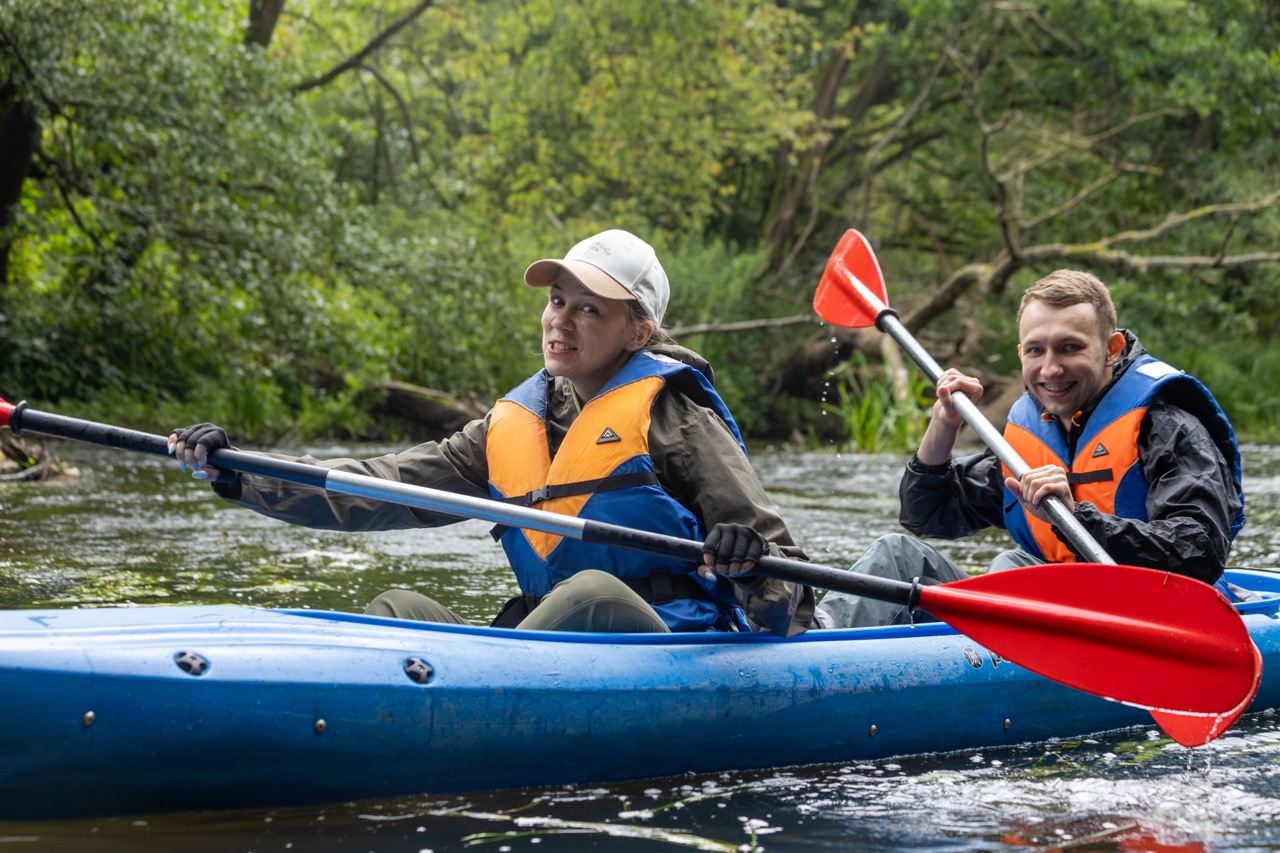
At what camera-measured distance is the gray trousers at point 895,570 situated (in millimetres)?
2662

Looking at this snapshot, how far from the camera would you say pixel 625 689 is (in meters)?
2.10

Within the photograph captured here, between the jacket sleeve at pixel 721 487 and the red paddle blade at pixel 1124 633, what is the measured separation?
0.25 meters

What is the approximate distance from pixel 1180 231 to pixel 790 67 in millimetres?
4199

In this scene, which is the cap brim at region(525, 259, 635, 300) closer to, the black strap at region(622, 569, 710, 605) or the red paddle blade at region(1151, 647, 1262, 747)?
the black strap at region(622, 569, 710, 605)

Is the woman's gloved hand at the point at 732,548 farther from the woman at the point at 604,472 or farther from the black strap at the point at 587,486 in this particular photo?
the black strap at the point at 587,486

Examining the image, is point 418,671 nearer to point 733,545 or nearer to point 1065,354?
point 733,545

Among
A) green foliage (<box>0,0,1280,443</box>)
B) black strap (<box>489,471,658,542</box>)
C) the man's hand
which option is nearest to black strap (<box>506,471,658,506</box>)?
black strap (<box>489,471,658,542</box>)

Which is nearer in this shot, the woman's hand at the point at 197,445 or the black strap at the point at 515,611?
the woman's hand at the point at 197,445

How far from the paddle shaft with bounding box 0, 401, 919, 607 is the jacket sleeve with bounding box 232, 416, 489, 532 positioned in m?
0.06

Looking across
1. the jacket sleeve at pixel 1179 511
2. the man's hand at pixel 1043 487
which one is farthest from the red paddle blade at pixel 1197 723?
the man's hand at pixel 1043 487

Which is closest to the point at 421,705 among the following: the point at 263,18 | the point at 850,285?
the point at 850,285

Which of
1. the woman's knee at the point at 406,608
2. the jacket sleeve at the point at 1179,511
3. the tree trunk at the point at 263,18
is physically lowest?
the woman's knee at the point at 406,608

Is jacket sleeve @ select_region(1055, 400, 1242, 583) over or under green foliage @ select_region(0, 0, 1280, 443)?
under

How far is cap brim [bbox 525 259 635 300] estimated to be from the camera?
7.31 feet
